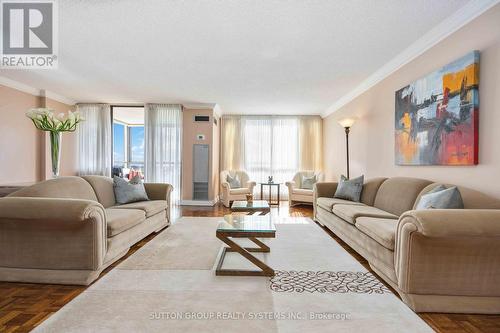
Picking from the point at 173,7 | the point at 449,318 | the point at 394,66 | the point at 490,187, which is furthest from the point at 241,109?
the point at 449,318

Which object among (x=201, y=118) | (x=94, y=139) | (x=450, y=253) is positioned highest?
(x=201, y=118)

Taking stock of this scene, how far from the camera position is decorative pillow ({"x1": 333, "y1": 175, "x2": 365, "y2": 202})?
168 inches

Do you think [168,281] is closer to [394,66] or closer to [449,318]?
[449,318]

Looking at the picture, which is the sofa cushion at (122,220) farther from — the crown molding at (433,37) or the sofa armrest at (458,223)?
the crown molding at (433,37)

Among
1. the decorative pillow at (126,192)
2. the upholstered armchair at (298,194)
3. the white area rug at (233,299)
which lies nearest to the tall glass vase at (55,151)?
the decorative pillow at (126,192)

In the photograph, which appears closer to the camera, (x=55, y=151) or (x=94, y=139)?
(x=55, y=151)

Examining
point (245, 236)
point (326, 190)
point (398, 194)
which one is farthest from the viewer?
point (326, 190)

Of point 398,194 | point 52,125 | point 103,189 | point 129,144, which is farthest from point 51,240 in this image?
point 129,144

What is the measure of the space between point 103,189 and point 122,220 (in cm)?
121

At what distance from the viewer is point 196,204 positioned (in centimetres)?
690

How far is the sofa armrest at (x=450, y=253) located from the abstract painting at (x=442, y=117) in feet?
3.21

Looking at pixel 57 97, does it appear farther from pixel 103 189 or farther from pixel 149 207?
pixel 149 207

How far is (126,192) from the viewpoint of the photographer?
3961 mm

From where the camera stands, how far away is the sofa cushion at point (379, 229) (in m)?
2.20
